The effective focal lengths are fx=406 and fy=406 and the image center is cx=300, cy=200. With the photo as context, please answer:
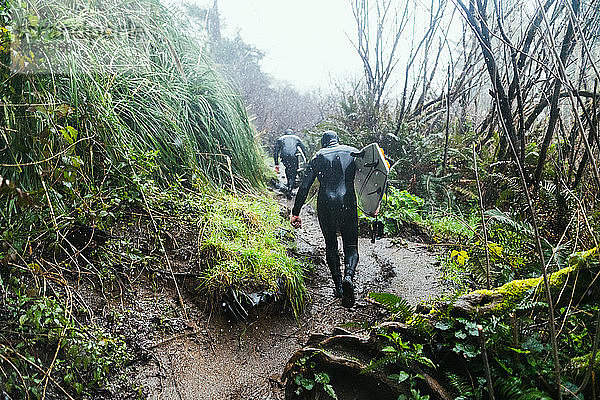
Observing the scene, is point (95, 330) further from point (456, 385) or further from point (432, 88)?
point (432, 88)

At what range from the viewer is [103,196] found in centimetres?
318

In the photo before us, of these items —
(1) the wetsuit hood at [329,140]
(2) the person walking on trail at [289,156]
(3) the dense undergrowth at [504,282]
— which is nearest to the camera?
(3) the dense undergrowth at [504,282]

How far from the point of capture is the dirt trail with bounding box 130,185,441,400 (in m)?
2.63

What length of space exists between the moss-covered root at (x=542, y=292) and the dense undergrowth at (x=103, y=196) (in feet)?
5.62

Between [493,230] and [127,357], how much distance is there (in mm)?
Result: 3389

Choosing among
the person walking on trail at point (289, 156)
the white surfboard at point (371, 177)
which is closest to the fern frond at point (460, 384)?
the white surfboard at point (371, 177)

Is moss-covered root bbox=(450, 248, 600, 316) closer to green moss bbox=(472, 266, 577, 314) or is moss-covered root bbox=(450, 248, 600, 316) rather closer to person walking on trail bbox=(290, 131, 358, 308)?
green moss bbox=(472, 266, 577, 314)

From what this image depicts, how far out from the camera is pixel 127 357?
2.54m

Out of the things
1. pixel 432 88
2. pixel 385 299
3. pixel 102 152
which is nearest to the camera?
pixel 385 299

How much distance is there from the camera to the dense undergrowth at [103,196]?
222 centimetres

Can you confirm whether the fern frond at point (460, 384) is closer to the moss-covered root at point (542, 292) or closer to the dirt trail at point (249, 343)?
the moss-covered root at point (542, 292)

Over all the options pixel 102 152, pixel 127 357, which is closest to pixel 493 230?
pixel 127 357

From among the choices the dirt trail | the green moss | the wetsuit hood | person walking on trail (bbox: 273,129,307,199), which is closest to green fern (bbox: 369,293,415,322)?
the green moss

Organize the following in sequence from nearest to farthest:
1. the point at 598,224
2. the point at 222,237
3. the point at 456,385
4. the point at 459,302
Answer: the point at 456,385, the point at 459,302, the point at 598,224, the point at 222,237
